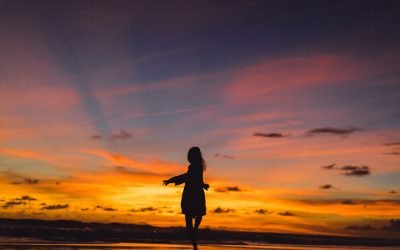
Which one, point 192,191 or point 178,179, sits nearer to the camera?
point 178,179

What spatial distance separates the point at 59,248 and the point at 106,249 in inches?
68.1

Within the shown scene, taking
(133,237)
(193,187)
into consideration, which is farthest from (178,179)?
(133,237)

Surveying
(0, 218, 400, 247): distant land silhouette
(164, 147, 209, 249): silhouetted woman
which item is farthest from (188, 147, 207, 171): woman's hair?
(0, 218, 400, 247): distant land silhouette

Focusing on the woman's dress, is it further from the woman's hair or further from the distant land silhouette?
the distant land silhouette

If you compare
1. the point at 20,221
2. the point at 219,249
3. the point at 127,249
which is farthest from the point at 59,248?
the point at 20,221

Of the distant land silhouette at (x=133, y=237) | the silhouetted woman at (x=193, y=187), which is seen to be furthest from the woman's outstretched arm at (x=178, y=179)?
the distant land silhouette at (x=133, y=237)

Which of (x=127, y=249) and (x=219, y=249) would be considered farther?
(x=219, y=249)

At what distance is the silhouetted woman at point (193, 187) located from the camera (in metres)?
13.7

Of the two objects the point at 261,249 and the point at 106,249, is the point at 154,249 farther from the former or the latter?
the point at 261,249

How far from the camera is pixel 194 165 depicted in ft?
45.1

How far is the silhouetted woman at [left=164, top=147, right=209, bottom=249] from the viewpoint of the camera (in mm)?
13742

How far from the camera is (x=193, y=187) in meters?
13.8

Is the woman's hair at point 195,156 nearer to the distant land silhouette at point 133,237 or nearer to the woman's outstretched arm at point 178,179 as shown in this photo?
the woman's outstretched arm at point 178,179

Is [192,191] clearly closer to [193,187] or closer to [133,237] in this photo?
[193,187]
